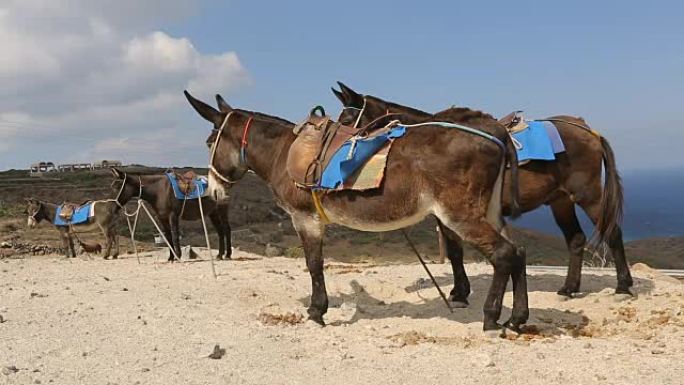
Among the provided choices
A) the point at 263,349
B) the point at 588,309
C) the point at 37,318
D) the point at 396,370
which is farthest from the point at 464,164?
the point at 37,318

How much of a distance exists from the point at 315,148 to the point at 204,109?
1894mm

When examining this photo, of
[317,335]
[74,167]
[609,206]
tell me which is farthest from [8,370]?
[74,167]

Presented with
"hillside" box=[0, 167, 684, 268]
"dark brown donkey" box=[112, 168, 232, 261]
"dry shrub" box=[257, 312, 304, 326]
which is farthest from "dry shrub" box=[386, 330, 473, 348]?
"hillside" box=[0, 167, 684, 268]

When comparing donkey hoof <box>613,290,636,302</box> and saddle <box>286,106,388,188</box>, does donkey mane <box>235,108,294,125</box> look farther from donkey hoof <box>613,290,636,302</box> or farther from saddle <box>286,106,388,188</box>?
donkey hoof <box>613,290,636,302</box>

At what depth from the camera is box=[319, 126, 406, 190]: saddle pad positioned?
6.22 metres

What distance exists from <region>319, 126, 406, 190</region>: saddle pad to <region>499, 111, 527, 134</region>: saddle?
228 centimetres

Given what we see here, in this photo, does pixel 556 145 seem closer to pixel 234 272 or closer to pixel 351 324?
pixel 351 324

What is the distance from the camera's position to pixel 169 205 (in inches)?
642

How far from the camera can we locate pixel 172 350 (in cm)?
560

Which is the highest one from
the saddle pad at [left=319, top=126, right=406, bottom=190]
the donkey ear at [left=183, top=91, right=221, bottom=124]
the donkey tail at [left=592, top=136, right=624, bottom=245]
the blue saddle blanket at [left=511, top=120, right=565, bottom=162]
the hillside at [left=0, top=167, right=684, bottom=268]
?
the donkey ear at [left=183, top=91, right=221, bottom=124]

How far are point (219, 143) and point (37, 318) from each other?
2975mm

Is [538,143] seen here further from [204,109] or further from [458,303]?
[204,109]

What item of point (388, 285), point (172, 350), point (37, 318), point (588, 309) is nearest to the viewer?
point (172, 350)

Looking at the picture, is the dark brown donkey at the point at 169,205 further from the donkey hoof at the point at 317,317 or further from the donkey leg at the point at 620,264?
the donkey leg at the point at 620,264
